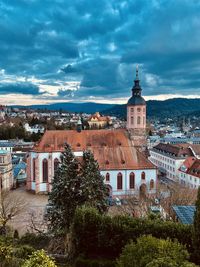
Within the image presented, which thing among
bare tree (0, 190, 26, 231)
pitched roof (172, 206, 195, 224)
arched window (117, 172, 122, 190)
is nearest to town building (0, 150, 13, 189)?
bare tree (0, 190, 26, 231)

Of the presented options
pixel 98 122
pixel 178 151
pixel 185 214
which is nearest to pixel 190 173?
pixel 178 151

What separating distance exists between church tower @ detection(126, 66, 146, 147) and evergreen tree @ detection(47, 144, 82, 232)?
31381 millimetres

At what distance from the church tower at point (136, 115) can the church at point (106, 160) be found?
6.71 m

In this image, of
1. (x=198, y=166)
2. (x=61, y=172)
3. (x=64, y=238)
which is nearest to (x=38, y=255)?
(x=64, y=238)

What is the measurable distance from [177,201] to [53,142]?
23.9 meters

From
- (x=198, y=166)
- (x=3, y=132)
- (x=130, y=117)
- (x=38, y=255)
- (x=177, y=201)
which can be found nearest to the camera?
(x=38, y=255)

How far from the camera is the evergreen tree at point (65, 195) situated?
84.6 feet

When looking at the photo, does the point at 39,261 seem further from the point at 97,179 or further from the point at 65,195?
the point at 97,179

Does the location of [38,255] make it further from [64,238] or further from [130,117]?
[130,117]

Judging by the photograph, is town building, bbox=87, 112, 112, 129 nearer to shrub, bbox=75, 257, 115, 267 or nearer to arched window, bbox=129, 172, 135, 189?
arched window, bbox=129, 172, 135, 189

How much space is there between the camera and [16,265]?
14711mm

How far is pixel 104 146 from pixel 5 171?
15.2 metres

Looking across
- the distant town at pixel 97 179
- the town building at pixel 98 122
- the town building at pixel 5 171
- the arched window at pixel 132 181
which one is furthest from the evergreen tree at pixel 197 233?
the town building at pixel 98 122

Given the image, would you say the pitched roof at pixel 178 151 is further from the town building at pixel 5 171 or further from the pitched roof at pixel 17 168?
the town building at pixel 5 171
